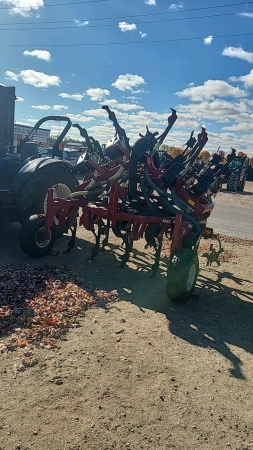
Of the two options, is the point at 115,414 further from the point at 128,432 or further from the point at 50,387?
the point at 50,387

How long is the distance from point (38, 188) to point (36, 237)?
94 centimetres

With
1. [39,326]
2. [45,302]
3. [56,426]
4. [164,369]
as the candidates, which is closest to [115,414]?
[56,426]

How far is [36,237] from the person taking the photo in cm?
569

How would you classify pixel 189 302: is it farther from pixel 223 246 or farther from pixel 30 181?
pixel 223 246

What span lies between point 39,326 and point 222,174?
3.60 meters

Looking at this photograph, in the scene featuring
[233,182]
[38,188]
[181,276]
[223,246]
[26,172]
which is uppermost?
[26,172]

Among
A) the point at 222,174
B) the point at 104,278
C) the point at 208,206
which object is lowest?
the point at 104,278

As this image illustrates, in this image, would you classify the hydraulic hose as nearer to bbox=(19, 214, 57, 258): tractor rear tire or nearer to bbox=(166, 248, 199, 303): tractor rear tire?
bbox=(166, 248, 199, 303): tractor rear tire

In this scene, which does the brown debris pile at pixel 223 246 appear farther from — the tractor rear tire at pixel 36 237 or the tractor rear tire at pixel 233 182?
the tractor rear tire at pixel 233 182

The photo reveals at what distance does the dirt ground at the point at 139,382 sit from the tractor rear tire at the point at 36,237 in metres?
1.38

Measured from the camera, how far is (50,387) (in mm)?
2816

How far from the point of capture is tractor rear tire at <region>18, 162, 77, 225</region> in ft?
20.2

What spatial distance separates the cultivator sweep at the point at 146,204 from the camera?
4.93 meters

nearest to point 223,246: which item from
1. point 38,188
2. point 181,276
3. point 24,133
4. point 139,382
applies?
point 181,276
